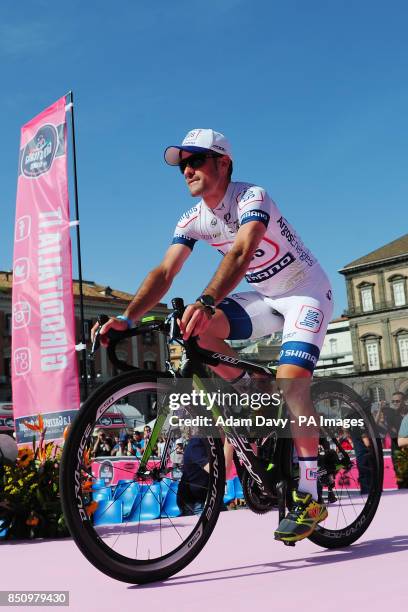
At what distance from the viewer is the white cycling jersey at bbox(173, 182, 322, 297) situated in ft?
12.0

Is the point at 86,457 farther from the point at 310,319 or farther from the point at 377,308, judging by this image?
the point at 377,308

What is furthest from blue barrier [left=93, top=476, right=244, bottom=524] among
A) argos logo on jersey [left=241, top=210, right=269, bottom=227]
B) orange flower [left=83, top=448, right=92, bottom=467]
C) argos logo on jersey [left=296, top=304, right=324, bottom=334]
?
argos logo on jersey [left=241, top=210, right=269, bottom=227]

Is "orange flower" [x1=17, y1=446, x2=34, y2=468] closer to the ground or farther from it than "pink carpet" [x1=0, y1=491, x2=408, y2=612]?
farther from it

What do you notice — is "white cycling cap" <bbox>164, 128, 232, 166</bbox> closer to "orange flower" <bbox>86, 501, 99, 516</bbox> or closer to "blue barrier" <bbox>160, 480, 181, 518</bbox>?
"blue barrier" <bbox>160, 480, 181, 518</bbox>

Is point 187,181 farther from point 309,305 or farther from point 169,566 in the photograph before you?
point 169,566

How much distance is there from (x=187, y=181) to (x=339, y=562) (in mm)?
1901

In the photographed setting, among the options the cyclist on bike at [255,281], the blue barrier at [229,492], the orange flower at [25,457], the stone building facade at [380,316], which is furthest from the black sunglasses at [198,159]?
the stone building facade at [380,316]

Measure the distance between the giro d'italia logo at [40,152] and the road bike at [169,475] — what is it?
9.00 m

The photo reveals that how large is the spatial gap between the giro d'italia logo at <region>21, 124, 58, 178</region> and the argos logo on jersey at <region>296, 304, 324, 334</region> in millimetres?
9133

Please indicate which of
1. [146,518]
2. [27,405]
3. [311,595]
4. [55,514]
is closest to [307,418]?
[146,518]

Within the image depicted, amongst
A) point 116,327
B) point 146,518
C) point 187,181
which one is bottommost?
point 146,518

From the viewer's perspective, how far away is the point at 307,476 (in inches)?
143

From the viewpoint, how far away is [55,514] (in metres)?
5.49

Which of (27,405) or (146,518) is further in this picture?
(27,405)
